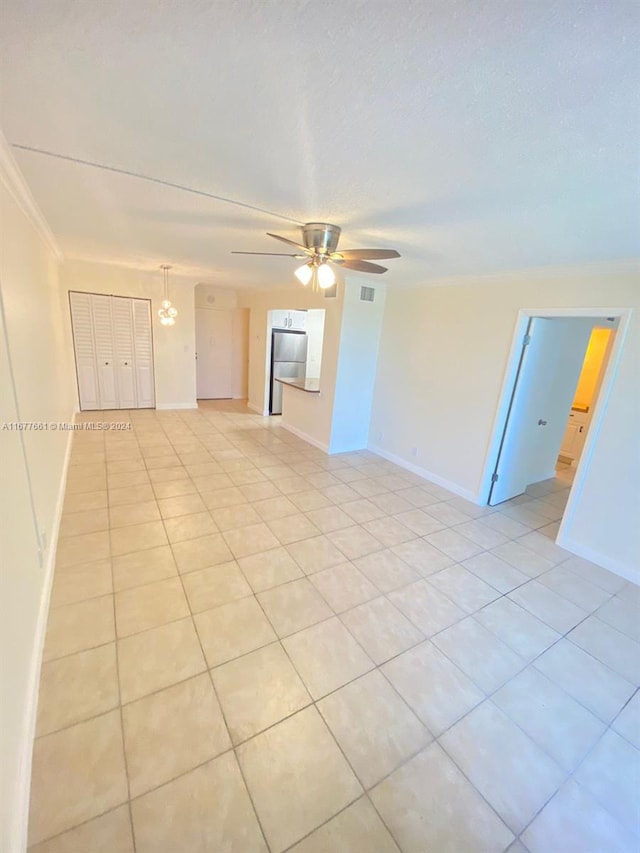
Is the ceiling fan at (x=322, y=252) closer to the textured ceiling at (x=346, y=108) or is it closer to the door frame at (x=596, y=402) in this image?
the textured ceiling at (x=346, y=108)

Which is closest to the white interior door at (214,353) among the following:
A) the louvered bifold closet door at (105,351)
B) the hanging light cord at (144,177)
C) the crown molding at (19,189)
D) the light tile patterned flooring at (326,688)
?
the louvered bifold closet door at (105,351)

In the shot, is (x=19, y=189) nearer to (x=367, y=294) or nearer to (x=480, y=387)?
(x=367, y=294)

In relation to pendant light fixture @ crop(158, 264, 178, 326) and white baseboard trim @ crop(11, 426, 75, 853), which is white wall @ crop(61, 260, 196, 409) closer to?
pendant light fixture @ crop(158, 264, 178, 326)

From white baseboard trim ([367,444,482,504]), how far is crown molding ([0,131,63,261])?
441 cm

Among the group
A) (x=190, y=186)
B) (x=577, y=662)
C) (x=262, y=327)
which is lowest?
(x=577, y=662)

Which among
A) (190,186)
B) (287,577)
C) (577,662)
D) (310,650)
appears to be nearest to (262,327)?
(190,186)

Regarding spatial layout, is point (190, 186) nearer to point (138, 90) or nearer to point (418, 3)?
point (138, 90)

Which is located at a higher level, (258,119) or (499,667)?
(258,119)

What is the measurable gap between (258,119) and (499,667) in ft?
9.34

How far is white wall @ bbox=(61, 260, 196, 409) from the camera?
17.5 ft

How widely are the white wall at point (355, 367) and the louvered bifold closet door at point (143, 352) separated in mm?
3711

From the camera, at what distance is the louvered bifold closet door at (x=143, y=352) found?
19.4 ft

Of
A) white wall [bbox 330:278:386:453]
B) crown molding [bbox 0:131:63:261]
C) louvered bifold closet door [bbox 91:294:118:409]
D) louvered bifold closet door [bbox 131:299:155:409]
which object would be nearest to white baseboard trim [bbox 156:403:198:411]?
louvered bifold closet door [bbox 131:299:155:409]

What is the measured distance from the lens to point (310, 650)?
Answer: 74.9 inches
